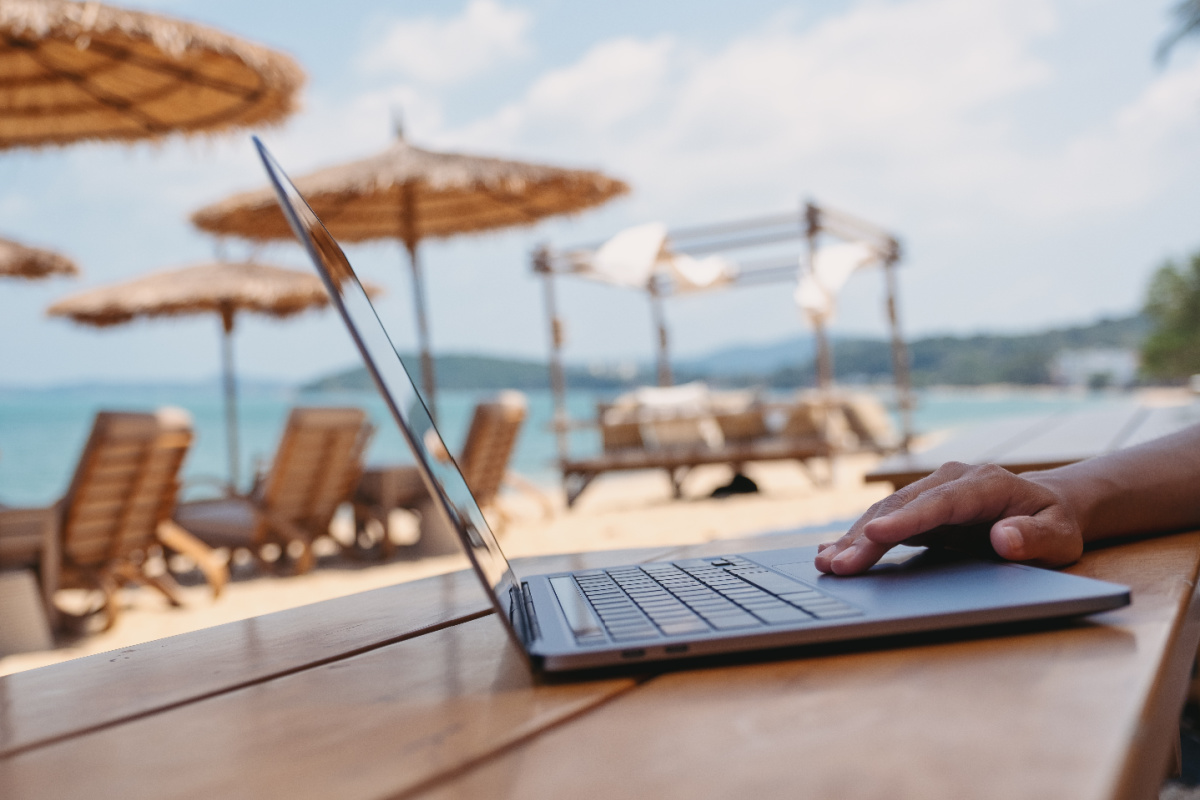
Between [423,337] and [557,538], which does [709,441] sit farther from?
[423,337]

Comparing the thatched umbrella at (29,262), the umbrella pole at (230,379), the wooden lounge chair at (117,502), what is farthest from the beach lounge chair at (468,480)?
the thatched umbrella at (29,262)

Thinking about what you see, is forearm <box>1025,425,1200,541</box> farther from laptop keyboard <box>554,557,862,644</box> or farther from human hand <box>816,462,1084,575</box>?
laptop keyboard <box>554,557,862,644</box>

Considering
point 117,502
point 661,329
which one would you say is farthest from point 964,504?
point 661,329

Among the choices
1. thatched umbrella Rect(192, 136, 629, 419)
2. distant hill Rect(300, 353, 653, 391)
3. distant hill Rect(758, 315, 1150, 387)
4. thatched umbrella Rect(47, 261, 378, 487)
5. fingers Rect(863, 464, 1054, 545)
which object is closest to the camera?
fingers Rect(863, 464, 1054, 545)

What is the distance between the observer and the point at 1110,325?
43375 millimetres

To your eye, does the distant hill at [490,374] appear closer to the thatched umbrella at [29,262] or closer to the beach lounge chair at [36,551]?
the thatched umbrella at [29,262]

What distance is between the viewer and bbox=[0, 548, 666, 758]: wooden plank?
582mm

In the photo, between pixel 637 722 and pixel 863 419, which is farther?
pixel 863 419

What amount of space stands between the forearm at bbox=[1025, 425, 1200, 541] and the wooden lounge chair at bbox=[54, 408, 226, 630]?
4.03 metres

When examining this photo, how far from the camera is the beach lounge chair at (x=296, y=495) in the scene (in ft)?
17.8

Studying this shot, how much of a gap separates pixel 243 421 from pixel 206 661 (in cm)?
4718

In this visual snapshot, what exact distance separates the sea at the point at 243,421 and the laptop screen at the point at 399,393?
4.93 metres

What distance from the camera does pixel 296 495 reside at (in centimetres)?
566

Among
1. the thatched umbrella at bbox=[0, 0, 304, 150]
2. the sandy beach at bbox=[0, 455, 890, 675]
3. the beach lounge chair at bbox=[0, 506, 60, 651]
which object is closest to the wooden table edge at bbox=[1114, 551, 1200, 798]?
the sandy beach at bbox=[0, 455, 890, 675]
